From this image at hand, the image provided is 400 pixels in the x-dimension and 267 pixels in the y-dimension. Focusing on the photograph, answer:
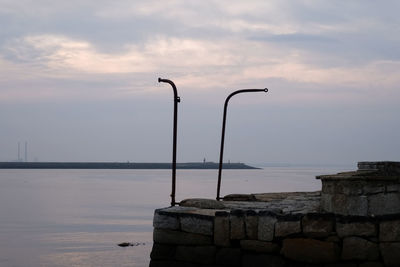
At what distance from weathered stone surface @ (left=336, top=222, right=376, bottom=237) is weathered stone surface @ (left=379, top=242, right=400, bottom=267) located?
0.26 metres

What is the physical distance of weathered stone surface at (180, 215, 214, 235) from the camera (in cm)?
1018

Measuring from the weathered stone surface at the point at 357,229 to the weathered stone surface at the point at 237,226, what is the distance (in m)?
1.42

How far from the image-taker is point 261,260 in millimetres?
9867

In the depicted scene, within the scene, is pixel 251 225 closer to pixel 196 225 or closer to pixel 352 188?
pixel 196 225

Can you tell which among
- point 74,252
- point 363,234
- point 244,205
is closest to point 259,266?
point 363,234

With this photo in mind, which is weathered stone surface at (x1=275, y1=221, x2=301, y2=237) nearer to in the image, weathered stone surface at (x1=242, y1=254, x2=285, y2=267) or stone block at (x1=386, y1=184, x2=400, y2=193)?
weathered stone surface at (x1=242, y1=254, x2=285, y2=267)

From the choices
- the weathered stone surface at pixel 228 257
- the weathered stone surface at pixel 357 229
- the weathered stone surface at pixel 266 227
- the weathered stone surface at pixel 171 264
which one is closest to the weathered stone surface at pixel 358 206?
the weathered stone surface at pixel 357 229

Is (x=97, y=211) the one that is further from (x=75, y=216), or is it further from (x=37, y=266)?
(x=37, y=266)

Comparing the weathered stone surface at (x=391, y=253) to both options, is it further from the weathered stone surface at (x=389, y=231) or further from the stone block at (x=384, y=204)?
the stone block at (x=384, y=204)

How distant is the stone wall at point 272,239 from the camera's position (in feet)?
30.9

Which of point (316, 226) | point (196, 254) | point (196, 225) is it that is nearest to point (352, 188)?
point (316, 226)

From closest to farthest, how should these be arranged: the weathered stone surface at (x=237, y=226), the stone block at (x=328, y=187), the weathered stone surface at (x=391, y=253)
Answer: the weathered stone surface at (x=391, y=253) < the weathered stone surface at (x=237, y=226) < the stone block at (x=328, y=187)

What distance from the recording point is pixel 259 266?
32.1ft

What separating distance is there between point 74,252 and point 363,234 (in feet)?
40.4
